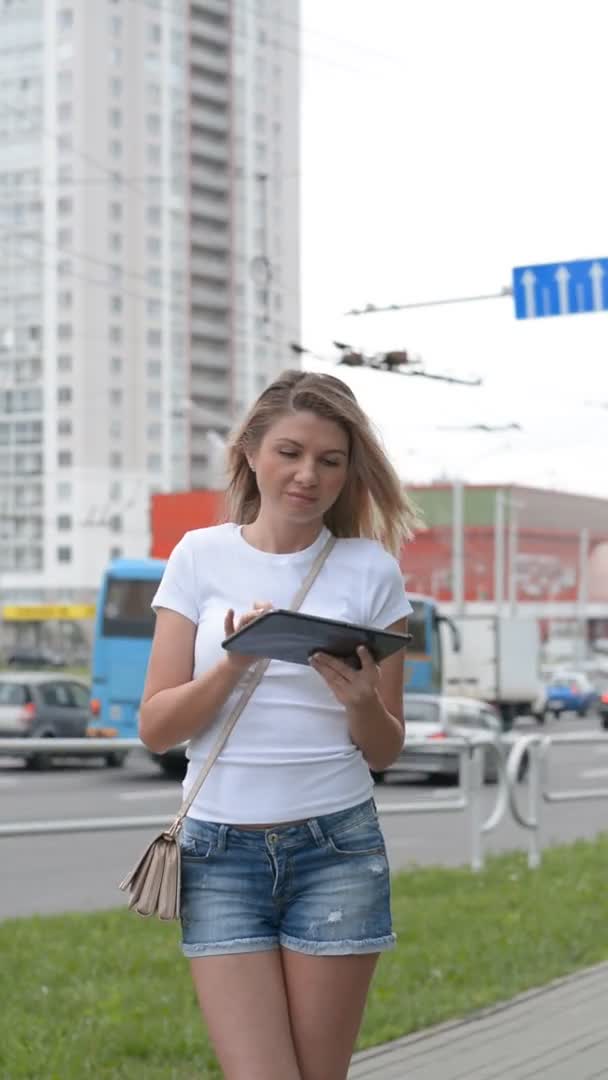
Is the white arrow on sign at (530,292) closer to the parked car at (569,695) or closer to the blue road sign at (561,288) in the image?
the blue road sign at (561,288)

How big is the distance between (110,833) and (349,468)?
49.7 feet

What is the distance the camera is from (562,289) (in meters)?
14.5

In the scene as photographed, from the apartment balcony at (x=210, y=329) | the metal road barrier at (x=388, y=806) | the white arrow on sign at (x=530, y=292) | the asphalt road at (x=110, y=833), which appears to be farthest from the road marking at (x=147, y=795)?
the apartment balcony at (x=210, y=329)

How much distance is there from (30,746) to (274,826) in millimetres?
5776

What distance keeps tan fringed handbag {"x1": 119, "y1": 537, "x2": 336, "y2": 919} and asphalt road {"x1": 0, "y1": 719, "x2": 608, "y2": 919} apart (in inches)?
266

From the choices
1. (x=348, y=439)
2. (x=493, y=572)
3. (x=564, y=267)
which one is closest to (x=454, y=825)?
(x=564, y=267)

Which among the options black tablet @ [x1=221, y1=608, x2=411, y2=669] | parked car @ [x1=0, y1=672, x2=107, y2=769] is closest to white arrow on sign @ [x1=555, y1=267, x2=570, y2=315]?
black tablet @ [x1=221, y1=608, x2=411, y2=669]

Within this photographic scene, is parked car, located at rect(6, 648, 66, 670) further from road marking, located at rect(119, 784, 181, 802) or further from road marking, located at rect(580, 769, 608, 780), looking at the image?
road marking, located at rect(119, 784, 181, 802)

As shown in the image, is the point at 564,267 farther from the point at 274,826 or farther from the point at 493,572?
the point at 493,572

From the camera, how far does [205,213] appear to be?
397 ft

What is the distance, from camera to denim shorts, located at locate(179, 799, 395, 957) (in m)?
3.19

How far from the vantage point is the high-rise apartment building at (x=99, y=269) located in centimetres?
10869

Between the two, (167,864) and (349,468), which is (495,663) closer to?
(349,468)

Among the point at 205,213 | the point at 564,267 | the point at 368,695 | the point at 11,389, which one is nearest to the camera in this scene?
the point at 368,695
